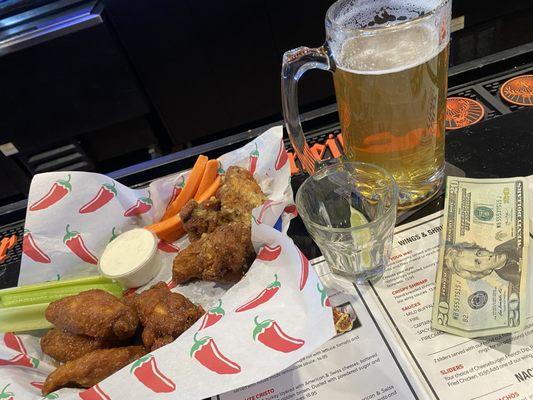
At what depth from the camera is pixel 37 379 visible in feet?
2.89

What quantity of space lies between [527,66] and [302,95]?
1.34m

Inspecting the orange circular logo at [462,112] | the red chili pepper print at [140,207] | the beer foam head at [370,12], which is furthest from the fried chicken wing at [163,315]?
the orange circular logo at [462,112]

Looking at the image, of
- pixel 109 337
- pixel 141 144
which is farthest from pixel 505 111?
pixel 141 144

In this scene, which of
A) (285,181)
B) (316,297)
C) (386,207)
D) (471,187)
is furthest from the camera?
(285,181)

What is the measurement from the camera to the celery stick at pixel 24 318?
98 centimetres

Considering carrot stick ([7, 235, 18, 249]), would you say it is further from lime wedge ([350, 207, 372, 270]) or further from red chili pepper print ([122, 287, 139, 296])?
lime wedge ([350, 207, 372, 270])

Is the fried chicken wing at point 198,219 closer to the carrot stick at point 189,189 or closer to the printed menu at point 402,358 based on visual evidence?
the carrot stick at point 189,189

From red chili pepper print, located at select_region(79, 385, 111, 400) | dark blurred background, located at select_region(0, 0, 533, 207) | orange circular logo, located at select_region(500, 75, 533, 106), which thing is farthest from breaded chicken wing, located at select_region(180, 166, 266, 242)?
dark blurred background, located at select_region(0, 0, 533, 207)

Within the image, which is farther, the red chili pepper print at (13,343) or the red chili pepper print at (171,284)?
the red chili pepper print at (171,284)

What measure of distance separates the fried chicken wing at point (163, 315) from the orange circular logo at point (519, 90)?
92 cm

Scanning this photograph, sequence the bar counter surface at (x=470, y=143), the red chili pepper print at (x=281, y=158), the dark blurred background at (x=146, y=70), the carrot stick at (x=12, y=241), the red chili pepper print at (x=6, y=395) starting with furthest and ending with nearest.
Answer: the dark blurred background at (x=146, y=70) → the carrot stick at (x=12, y=241) → the red chili pepper print at (x=281, y=158) → the bar counter surface at (x=470, y=143) → the red chili pepper print at (x=6, y=395)

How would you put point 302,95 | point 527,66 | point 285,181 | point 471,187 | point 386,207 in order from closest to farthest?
point 386,207
point 471,187
point 285,181
point 527,66
point 302,95

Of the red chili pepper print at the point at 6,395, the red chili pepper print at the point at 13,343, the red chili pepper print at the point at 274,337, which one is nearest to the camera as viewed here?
the red chili pepper print at the point at 274,337

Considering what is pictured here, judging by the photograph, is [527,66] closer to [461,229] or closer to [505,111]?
[505,111]
